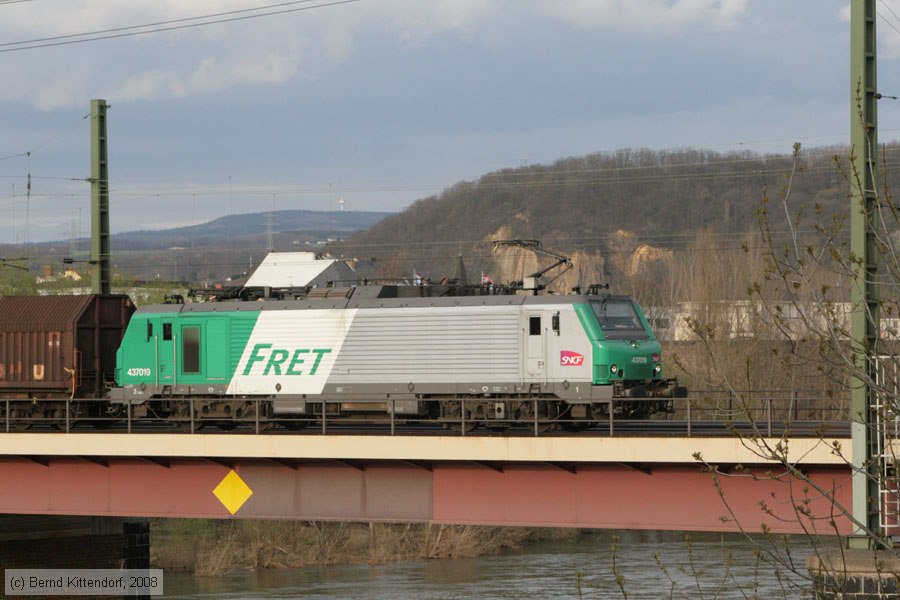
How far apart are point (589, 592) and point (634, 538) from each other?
902 inches

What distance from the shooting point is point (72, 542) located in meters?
44.5

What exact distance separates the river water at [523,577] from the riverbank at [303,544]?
115cm

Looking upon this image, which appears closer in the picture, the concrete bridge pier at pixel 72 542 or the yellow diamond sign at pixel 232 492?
the yellow diamond sign at pixel 232 492

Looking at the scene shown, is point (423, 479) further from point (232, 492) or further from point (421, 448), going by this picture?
point (232, 492)

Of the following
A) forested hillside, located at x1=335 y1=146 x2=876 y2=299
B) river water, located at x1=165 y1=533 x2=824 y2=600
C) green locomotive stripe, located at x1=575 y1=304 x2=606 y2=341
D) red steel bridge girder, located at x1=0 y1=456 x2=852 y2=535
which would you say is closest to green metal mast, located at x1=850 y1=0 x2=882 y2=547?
red steel bridge girder, located at x1=0 y1=456 x2=852 y2=535

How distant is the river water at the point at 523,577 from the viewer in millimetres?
47219

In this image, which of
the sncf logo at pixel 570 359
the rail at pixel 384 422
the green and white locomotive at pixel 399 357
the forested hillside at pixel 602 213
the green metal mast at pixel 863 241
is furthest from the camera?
the forested hillside at pixel 602 213

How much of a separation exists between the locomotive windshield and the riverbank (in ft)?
101

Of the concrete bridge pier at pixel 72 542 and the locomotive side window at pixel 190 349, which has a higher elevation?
the locomotive side window at pixel 190 349

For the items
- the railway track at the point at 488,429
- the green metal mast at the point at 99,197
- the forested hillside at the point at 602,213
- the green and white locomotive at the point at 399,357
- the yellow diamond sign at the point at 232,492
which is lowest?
the yellow diamond sign at the point at 232,492

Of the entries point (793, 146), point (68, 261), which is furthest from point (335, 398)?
point (793, 146)

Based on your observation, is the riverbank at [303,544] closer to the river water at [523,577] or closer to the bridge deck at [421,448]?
the river water at [523,577]

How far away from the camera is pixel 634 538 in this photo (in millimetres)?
68625

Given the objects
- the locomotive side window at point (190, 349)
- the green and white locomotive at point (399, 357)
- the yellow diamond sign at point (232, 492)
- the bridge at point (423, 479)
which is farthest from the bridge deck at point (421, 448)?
the locomotive side window at point (190, 349)
